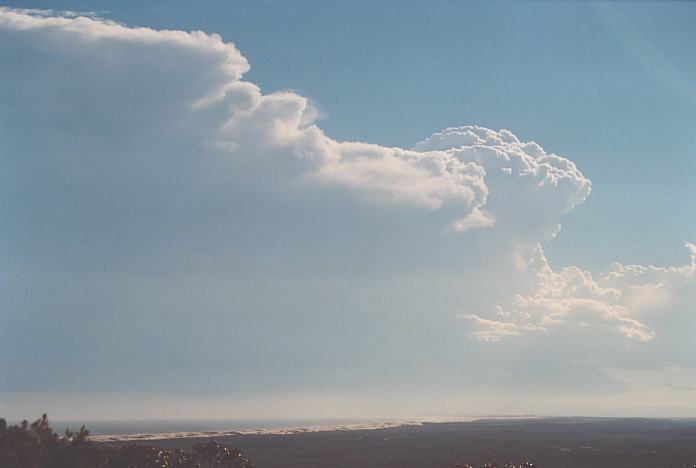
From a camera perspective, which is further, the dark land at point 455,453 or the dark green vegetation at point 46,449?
the dark land at point 455,453

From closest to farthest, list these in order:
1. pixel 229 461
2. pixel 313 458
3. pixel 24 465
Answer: pixel 24 465
pixel 229 461
pixel 313 458

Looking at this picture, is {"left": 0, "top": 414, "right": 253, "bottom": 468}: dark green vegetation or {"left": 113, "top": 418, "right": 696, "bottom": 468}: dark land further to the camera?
{"left": 113, "top": 418, "right": 696, "bottom": 468}: dark land

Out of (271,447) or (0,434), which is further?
(271,447)

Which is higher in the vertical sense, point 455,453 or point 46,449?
point 46,449

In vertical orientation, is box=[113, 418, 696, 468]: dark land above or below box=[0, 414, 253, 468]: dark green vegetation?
below

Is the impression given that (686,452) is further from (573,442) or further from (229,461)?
(229,461)

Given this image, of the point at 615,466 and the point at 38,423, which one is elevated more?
the point at 38,423

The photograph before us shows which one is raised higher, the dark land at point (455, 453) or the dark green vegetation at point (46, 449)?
the dark green vegetation at point (46, 449)

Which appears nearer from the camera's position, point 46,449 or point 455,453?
point 46,449

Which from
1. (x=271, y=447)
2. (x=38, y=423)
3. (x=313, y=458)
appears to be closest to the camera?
(x=38, y=423)

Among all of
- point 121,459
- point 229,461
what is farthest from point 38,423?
point 229,461
